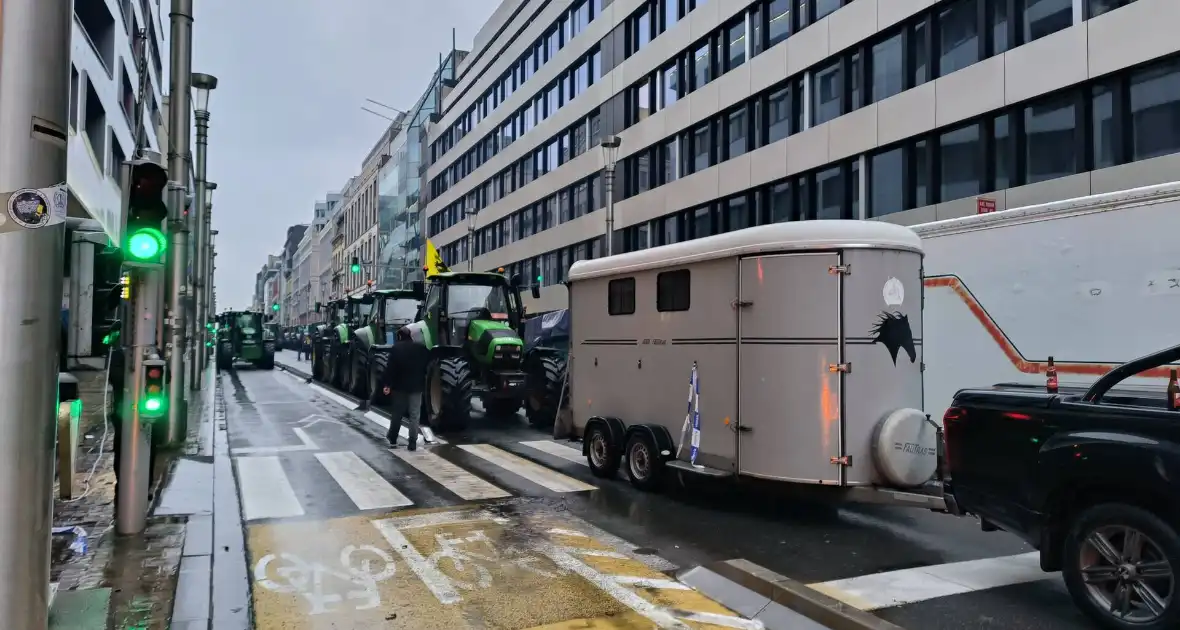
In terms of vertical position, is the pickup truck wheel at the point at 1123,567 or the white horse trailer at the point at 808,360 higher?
the white horse trailer at the point at 808,360

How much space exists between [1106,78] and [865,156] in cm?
642

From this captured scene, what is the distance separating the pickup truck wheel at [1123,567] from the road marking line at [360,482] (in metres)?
6.16

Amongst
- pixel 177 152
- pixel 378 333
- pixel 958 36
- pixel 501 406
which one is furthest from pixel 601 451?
pixel 958 36

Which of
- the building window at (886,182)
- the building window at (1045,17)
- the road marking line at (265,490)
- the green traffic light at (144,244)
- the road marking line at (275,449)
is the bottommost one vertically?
the road marking line at (265,490)

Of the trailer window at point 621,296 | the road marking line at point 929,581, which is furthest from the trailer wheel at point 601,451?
the road marking line at point 929,581

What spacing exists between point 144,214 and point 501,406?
10.6m

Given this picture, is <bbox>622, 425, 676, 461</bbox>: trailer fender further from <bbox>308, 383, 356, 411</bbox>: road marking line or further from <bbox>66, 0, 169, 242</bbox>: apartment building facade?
<bbox>66, 0, 169, 242</bbox>: apartment building facade

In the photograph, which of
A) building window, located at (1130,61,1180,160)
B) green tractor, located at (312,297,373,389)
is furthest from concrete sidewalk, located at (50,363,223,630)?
building window, located at (1130,61,1180,160)

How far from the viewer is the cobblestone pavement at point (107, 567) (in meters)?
4.98

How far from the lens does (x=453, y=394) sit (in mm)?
14133

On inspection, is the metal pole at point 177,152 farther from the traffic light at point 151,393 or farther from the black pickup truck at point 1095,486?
the black pickup truck at point 1095,486

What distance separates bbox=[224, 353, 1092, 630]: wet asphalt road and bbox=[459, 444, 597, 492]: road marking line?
0.04 m

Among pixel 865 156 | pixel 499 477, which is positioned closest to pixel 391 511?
pixel 499 477

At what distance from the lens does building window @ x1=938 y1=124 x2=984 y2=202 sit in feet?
59.0
